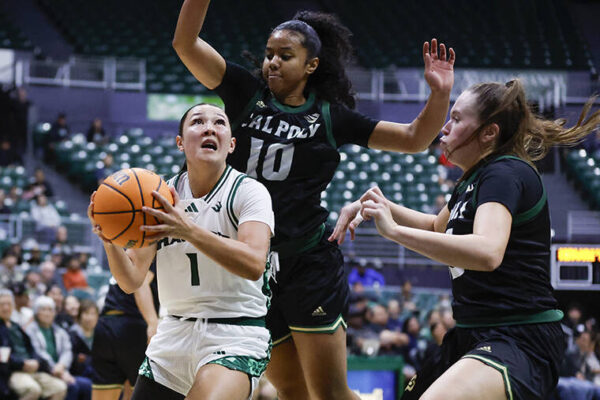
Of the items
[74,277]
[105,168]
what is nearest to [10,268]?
[74,277]

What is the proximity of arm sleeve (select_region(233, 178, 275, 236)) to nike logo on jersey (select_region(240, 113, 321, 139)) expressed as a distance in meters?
0.63

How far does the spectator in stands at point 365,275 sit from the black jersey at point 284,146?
800 cm

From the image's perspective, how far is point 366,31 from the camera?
64.7ft

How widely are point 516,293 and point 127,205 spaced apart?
57.7 inches

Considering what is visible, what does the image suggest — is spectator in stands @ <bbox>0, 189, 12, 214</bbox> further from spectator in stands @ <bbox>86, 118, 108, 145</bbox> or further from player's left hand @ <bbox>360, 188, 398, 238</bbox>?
player's left hand @ <bbox>360, 188, 398, 238</bbox>

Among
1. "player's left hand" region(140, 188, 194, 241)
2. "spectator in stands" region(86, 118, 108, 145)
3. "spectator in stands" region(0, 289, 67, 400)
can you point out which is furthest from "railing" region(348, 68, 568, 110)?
"player's left hand" region(140, 188, 194, 241)

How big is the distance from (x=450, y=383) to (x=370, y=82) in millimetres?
14802

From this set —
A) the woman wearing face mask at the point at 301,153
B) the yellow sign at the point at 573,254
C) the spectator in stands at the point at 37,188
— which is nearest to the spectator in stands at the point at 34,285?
the spectator in stands at the point at 37,188

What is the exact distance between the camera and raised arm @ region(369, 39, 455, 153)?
12.8ft

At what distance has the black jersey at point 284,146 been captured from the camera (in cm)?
398

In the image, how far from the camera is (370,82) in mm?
17250

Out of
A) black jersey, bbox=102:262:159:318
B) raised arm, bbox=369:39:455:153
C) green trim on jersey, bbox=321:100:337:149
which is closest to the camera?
raised arm, bbox=369:39:455:153

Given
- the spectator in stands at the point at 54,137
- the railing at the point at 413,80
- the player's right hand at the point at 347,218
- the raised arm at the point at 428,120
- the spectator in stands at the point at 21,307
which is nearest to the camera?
the player's right hand at the point at 347,218

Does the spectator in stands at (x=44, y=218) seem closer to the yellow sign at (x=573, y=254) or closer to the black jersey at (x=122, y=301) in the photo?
the black jersey at (x=122, y=301)
